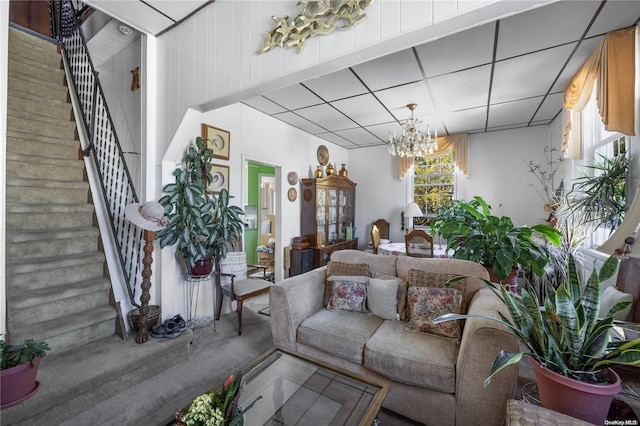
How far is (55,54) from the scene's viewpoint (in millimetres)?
3674

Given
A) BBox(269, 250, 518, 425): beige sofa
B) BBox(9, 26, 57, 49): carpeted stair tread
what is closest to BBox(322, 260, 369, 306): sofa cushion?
BBox(269, 250, 518, 425): beige sofa

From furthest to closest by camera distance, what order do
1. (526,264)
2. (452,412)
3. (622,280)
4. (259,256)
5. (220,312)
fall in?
(259,256) → (220,312) → (526,264) → (622,280) → (452,412)

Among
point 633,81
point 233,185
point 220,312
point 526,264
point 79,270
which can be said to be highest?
point 633,81

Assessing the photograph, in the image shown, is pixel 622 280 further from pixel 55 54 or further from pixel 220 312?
pixel 55 54

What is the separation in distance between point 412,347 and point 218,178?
2783 millimetres

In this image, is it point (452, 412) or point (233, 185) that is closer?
point (452, 412)

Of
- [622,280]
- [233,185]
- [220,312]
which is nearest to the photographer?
[622,280]

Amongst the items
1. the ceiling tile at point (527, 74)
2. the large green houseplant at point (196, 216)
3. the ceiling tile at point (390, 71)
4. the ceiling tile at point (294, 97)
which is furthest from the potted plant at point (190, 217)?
the ceiling tile at point (527, 74)

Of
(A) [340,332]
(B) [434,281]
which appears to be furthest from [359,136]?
(A) [340,332]

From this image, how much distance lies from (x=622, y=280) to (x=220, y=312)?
374cm

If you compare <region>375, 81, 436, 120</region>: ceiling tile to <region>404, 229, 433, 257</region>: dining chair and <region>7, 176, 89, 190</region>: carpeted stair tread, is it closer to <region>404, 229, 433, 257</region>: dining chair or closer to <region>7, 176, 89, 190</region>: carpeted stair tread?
<region>404, 229, 433, 257</region>: dining chair

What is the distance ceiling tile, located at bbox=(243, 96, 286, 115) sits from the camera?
343 cm

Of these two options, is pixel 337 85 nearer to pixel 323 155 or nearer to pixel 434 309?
pixel 323 155

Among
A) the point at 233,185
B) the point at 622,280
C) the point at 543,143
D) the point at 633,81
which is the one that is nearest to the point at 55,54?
the point at 233,185
